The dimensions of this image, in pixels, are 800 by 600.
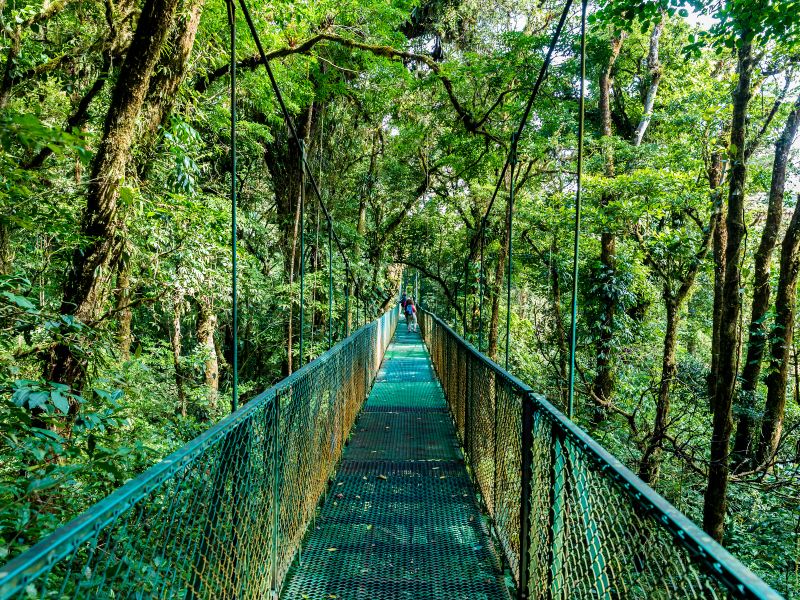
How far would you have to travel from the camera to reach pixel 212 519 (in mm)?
1451

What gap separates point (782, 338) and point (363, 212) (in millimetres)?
11125

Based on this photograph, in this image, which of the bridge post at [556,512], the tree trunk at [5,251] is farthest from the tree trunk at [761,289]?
the tree trunk at [5,251]

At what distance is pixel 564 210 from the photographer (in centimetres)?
877

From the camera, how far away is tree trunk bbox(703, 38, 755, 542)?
14.2 feet

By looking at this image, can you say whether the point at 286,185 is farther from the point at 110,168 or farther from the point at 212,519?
the point at 212,519

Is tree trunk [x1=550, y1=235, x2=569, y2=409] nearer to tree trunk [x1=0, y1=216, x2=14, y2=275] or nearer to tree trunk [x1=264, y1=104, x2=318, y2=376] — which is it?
tree trunk [x1=264, y1=104, x2=318, y2=376]

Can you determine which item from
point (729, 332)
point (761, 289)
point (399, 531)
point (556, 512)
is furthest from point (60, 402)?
point (761, 289)

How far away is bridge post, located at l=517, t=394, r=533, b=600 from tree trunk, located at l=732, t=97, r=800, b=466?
5.69m

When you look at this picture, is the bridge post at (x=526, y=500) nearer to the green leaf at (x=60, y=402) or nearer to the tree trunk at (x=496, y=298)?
the green leaf at (x=60, y=402)

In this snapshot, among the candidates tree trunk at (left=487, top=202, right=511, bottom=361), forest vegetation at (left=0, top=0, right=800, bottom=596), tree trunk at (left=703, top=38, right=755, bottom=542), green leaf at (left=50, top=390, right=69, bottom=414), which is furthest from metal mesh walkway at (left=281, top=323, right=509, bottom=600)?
tree trunk at (left=487, top=202, right=511, bottom=361)

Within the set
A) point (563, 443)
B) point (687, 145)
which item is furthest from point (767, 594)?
point (687, 145)

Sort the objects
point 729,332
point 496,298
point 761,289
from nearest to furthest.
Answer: point 729,332
point 761,289
point 496,298

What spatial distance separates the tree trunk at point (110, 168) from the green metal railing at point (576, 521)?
3.00m

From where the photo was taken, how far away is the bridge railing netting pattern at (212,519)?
0.89 metres
